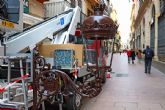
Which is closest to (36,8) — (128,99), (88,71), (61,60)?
(128,99)

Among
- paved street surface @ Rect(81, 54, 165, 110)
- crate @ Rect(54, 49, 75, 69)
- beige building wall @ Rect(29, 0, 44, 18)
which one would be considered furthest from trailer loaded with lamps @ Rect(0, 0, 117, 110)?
beige building wall @ Rect(29, 0, 44, 18)

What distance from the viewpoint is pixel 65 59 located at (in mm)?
7695

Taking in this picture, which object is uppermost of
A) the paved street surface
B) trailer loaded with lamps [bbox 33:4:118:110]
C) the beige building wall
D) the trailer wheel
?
the beige building wall

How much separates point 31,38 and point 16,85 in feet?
10.0

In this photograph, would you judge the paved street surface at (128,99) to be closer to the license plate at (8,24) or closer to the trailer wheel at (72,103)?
the trailer wheel at (72,103)

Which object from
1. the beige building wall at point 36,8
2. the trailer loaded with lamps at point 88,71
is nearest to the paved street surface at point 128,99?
the trailer loaded with lamps at point 88,71

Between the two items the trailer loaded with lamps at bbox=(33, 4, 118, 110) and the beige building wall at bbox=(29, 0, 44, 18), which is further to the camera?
the beige building wall at bbox=(29, 0, 44, 18)

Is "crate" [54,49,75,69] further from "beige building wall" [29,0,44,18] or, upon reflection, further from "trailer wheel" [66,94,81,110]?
"beige building wall" [29,0,44,18]

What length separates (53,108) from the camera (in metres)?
8.34

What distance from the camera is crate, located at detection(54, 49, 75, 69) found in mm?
7656

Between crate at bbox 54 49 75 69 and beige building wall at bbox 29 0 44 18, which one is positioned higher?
beige building wall at bbox 29 0 44 18

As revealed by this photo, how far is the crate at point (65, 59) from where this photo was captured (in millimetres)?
7656

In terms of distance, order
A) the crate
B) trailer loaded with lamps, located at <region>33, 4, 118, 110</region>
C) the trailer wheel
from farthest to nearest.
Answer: the crate → the trailer wheel → trailer loaded with lamps, located at <region>33, 4, 118, 110</region>

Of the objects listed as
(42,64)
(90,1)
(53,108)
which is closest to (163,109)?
(53,108)
